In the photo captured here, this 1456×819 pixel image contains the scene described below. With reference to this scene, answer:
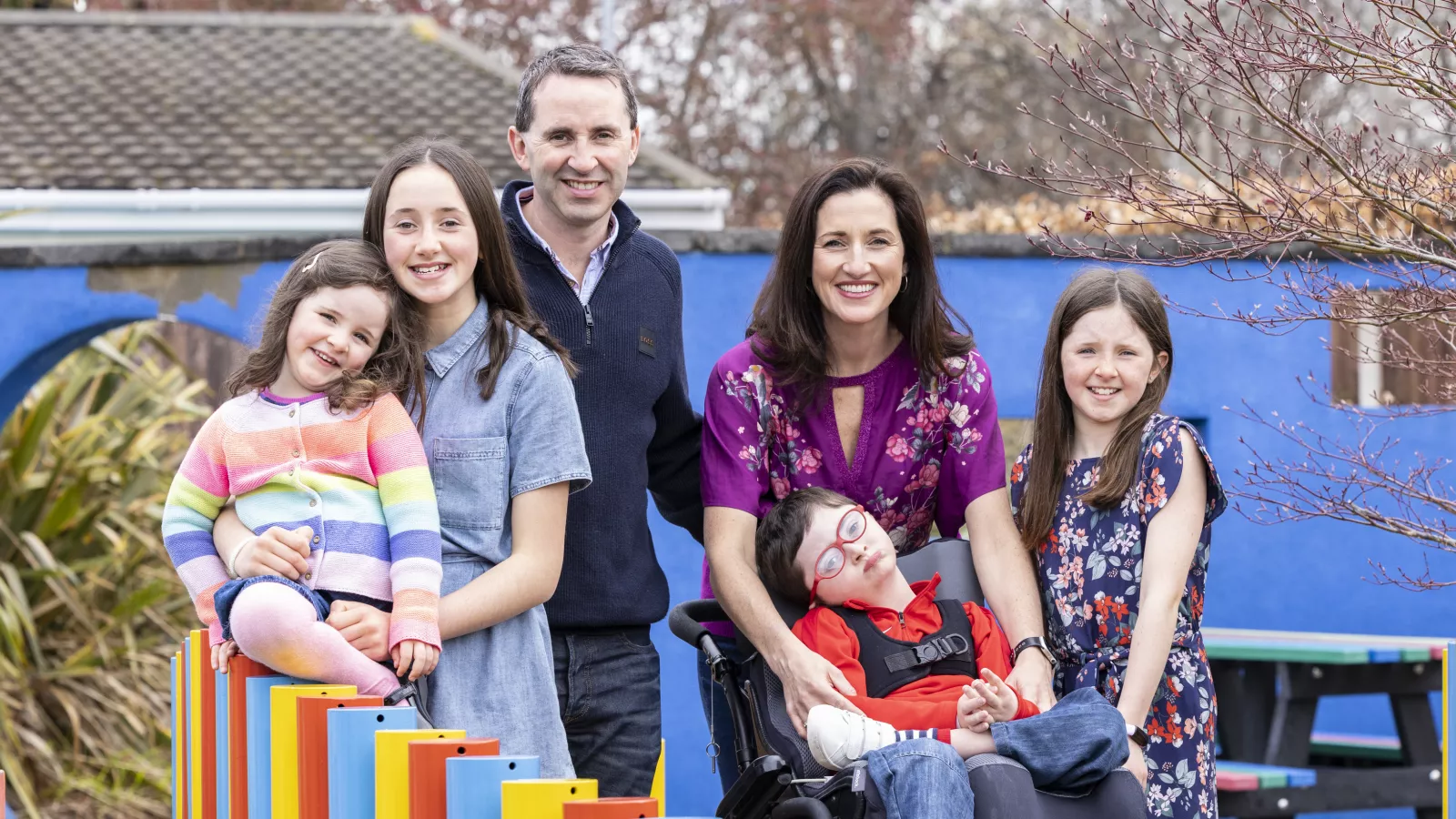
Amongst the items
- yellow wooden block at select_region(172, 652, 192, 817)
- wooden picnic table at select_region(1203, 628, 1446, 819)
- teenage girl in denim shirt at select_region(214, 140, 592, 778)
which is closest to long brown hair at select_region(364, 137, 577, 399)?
teenage girl in denim shirt at select_region(214, 140, 592, 778)

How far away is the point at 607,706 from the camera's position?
135 inches

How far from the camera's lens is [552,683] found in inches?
123

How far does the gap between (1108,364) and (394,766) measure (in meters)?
1.79

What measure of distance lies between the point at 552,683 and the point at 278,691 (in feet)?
1.91

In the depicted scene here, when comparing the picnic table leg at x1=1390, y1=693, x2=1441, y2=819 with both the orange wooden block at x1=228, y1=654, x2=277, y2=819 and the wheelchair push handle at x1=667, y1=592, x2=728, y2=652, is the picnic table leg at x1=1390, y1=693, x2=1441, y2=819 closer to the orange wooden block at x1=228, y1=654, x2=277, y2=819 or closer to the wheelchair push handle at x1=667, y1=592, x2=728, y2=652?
the wheelchair push handle at x1=667, y1=592, x2=728, y2=652

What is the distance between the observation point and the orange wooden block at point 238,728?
2932 mm

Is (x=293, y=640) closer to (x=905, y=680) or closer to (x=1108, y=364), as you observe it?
(x=905, y=680)

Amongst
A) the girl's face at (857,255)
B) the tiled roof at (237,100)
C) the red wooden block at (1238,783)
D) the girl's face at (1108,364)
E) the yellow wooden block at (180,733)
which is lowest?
the red wooden block at (1238,783)

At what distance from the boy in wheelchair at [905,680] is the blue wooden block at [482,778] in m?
0.79

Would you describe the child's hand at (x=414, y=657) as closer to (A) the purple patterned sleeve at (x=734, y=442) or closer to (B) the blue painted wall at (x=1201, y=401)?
(A) the purple patterned sleeve at (x=734, y=442)

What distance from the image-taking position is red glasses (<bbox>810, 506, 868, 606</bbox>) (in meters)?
3.31

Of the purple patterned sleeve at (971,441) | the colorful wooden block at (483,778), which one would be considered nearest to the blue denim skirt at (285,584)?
the colorful wooden block at (483,778)

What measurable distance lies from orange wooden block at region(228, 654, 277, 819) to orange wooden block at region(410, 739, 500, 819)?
0.63 metres

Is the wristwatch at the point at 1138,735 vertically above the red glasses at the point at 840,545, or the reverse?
the red glasses at the point at 840,545
